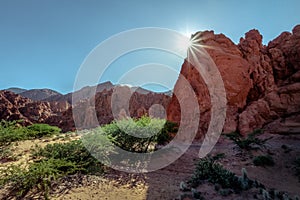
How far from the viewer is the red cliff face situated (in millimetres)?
15602

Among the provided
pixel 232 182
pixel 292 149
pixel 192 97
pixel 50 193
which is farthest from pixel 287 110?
pixel 50 193

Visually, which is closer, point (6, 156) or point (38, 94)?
point (6, 156)

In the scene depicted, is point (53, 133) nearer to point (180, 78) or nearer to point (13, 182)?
point (13, 182)

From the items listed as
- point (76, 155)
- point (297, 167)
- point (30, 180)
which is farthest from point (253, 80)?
point (30, 180)

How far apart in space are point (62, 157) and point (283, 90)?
619 inches

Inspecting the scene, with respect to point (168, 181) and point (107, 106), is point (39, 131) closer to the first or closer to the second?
point (168, 181)

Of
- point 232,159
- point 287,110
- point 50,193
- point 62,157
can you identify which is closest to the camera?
point 50,193

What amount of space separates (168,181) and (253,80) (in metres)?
14.4

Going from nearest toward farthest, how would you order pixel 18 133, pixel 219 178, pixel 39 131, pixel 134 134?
pixel 219 178 → pixel 134 134 → pixel 18 133 → pixel 39 131

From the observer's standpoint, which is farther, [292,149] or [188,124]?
[188,124]

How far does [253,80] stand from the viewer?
18.0 meters

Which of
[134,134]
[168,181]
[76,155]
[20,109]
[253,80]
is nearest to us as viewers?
[168,181]

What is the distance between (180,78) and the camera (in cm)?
2048

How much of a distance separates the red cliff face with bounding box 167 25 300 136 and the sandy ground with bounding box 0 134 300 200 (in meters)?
5.29
